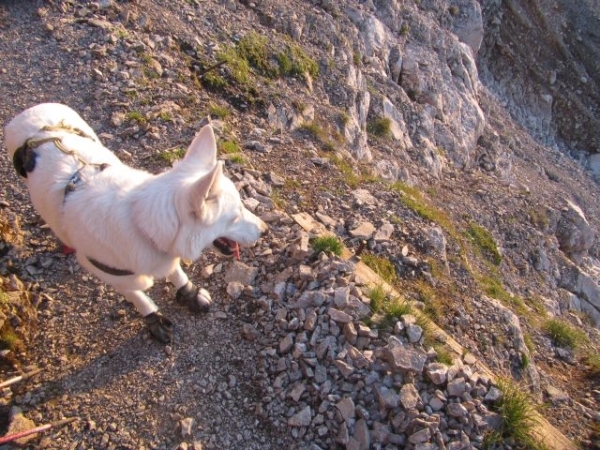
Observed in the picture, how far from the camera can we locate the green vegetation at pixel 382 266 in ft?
20.5

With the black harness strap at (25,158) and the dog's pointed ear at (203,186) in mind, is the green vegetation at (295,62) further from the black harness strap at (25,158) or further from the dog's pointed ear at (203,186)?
the dog's pointed ear at (203,186)

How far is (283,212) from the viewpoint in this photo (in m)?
6.11

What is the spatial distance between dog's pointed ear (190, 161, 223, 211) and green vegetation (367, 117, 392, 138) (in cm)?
1080

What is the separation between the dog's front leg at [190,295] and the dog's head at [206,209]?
37.2 inches

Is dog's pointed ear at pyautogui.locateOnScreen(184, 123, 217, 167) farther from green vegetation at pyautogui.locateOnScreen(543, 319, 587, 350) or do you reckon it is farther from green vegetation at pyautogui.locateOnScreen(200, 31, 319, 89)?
green vegetation at pyautogui.locateOnScreen(543, 319, 587, 350)

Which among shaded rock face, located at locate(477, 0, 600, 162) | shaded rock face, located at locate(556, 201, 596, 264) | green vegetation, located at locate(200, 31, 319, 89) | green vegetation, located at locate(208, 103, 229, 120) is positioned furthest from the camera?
shaded rock face, located at locate(477, 0, 600, 162)

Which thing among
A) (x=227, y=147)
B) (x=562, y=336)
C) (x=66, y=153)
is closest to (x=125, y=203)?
(x=66, y=153)

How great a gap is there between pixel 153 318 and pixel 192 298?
48 cm

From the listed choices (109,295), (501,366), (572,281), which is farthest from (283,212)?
(572,281)

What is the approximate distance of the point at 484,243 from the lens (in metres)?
11.7

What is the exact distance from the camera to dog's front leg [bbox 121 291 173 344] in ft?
14.4

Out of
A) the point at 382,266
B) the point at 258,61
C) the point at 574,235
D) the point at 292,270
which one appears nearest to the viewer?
the point at 292,270

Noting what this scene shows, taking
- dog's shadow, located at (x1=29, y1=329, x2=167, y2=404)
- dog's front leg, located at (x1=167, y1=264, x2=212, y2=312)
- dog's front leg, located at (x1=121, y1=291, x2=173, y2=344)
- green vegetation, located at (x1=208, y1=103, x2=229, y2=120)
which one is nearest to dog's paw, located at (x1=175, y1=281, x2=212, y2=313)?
dog's front leg, located at (x1=167, y1=264, x2=212, y2=312)

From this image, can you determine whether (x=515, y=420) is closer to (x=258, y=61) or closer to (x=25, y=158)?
(x=25, y=158)
